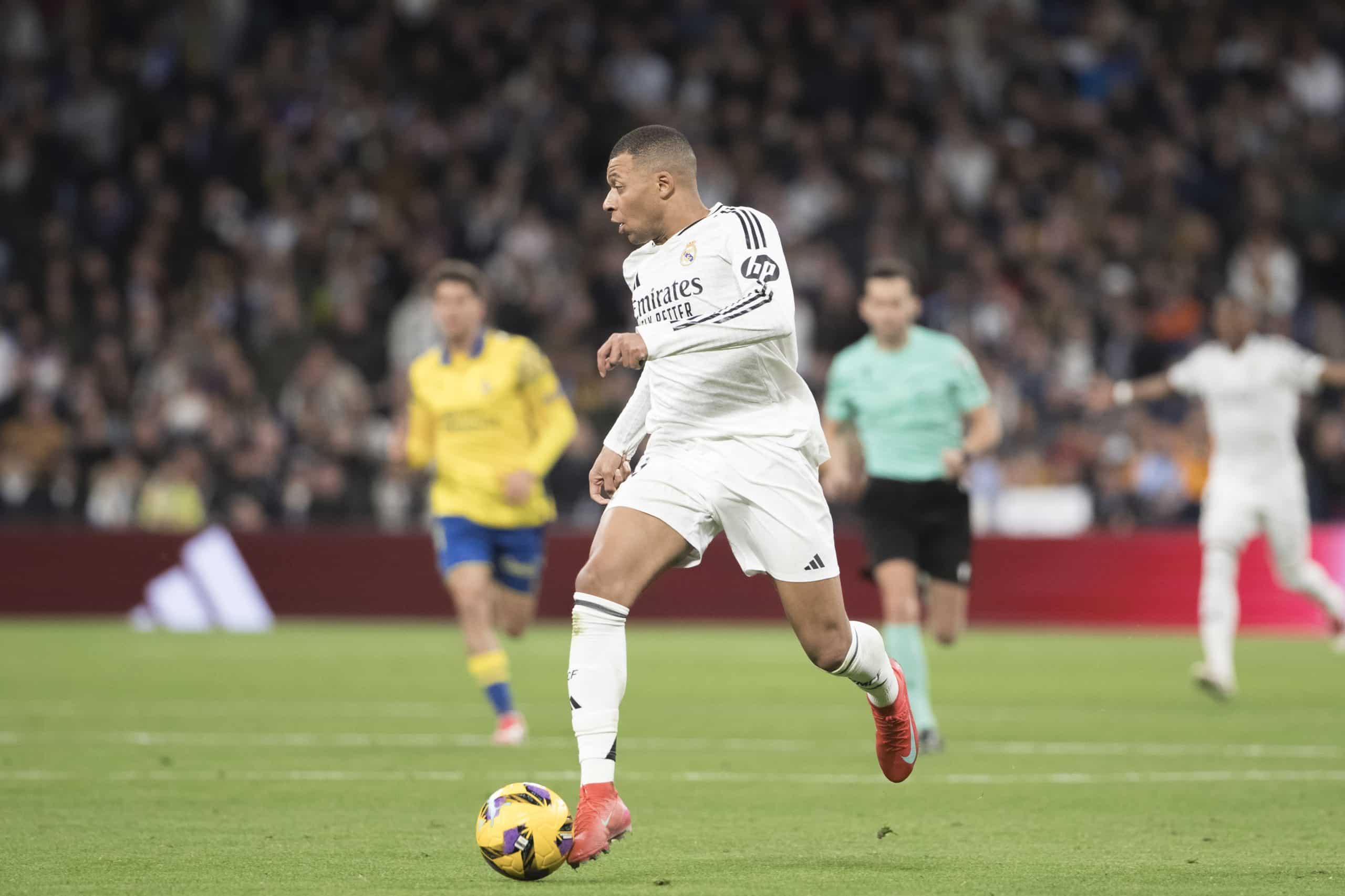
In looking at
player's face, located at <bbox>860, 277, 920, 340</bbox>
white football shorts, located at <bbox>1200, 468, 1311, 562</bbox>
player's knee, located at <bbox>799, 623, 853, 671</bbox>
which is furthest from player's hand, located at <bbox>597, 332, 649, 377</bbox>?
white football shorts, located at <bbox>1200, 468, 1311, 562</bbox>

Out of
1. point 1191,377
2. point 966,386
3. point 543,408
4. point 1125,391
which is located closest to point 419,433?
point 543,408

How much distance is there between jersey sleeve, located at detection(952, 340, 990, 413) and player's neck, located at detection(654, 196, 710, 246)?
4.23 meters

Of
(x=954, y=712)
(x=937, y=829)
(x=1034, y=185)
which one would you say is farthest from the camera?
(x=1034, y=185)

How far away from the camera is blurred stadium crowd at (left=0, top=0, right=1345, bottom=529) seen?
22.6 m

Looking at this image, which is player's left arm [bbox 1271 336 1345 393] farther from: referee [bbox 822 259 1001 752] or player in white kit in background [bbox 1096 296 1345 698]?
referee [bbox 822 259 1001 752]

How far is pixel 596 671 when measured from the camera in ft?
22.2

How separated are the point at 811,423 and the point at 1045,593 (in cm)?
1491

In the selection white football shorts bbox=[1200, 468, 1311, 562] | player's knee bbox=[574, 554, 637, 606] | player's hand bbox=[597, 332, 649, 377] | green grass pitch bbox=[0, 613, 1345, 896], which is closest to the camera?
player's hand bbox=[597, 332, 649, 377]

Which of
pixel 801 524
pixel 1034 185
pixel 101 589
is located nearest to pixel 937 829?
pixel 801 524

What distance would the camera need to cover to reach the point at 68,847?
712cm

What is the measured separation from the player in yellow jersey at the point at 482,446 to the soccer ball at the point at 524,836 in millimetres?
4786

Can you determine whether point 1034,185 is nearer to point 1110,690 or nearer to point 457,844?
point 1110,690

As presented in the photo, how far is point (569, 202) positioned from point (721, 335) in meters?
18.4

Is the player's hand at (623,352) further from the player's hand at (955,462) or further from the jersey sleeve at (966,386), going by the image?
the jersey sleeve at (966,386)
